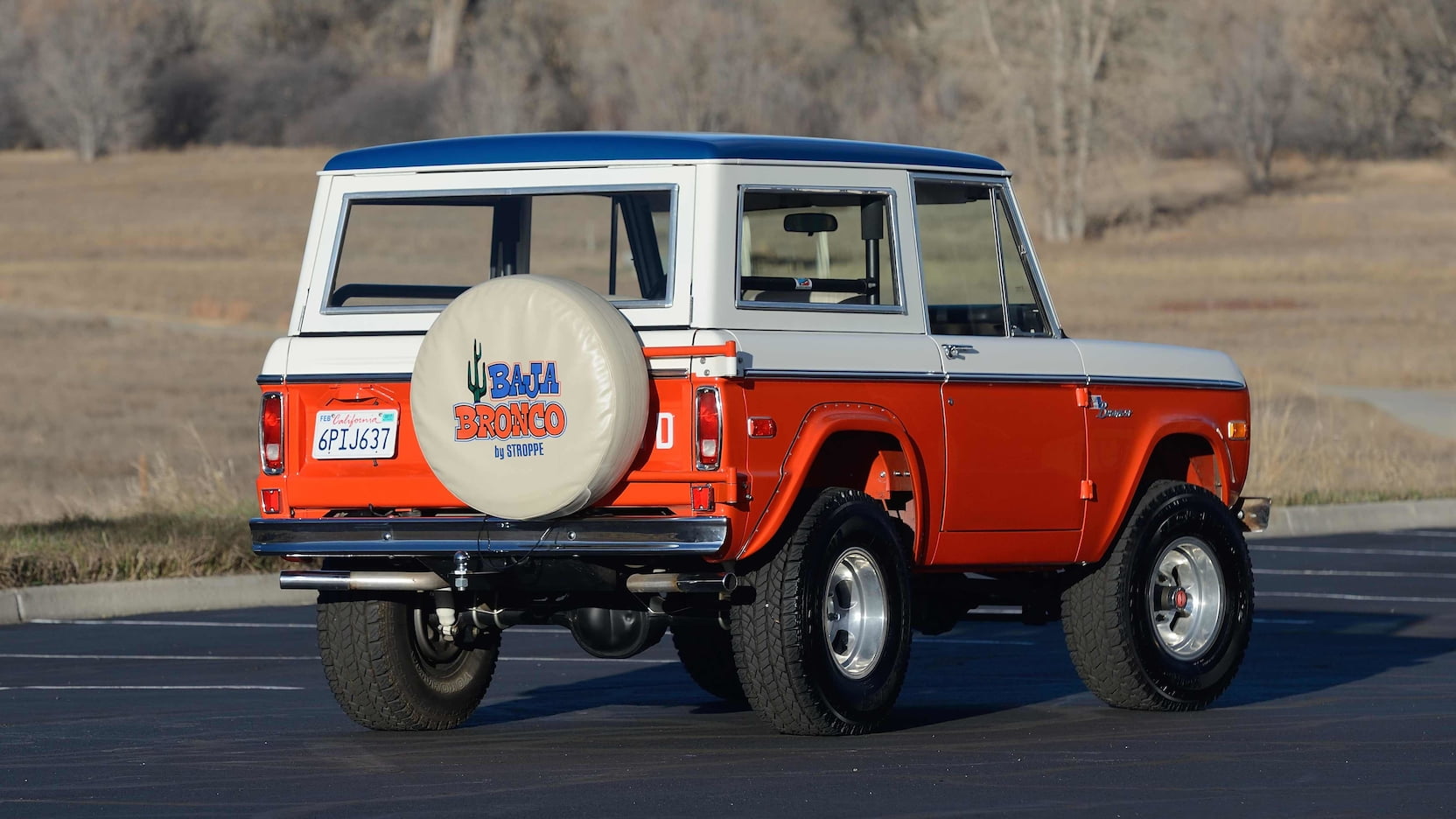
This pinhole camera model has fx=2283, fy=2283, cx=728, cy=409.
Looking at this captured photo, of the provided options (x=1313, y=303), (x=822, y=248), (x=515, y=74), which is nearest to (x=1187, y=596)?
(x=822, y=248)

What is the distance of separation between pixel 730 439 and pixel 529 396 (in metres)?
0.74

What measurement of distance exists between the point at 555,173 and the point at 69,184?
94.0 meters

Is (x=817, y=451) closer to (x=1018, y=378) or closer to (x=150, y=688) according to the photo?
(x=1018, y=378)

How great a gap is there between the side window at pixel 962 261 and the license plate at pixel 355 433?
2.16 m

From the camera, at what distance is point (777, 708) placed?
8.29 m

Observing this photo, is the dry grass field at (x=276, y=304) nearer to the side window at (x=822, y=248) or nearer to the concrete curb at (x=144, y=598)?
the concrete curb at (x=144, y=598)

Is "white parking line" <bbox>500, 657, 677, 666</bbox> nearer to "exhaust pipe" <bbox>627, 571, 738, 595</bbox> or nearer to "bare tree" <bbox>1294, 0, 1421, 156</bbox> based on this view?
"exhaust pipe" <bbox>627, 571, 738, 595</bbox>

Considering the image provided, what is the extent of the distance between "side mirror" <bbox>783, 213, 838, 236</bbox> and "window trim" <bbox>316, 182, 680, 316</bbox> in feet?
1.77

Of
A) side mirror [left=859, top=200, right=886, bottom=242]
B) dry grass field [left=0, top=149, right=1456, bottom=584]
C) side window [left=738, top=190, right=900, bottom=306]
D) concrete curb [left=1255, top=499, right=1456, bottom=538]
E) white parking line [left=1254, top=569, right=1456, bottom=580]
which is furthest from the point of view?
dry grass field [left=0, top=149, right=1456, bottom=584]

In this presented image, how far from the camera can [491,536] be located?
26.7 ft

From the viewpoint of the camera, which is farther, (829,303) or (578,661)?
(578,661)

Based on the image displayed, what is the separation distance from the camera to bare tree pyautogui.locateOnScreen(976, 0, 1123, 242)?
84.6 meters

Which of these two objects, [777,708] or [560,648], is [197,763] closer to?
[777,708]

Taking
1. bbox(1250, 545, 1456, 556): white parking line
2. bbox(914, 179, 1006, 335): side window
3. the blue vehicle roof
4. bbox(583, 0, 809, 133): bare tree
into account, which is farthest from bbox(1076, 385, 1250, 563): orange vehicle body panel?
bbox(583, 0, 809, 133): bare tree
